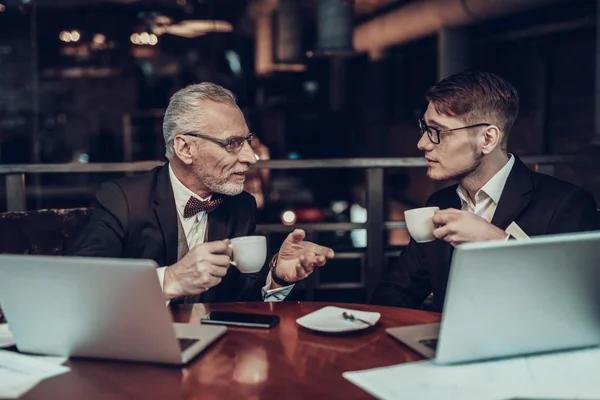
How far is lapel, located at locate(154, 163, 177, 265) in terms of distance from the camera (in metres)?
2.31

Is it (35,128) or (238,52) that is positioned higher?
(238,52)

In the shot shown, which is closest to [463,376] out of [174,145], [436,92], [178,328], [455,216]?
[455,216]

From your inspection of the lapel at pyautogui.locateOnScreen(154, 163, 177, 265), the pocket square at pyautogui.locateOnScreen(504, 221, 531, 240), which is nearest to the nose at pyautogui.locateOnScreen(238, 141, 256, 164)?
the lapel at pyautogui.locateOnScreen(154, 163, 177, 265)

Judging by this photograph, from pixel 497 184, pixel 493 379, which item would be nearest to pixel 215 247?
pixel 493 379

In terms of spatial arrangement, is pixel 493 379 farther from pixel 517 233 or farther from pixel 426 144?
pixel 426 144

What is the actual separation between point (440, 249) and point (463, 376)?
0.98 metres

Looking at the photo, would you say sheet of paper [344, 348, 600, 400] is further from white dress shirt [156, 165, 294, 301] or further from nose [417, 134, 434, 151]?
white dress shirt [156, 165, 294, 301]

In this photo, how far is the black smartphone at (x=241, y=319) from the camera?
175 centimetres

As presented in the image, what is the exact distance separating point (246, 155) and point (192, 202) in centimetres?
24

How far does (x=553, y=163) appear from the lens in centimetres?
362

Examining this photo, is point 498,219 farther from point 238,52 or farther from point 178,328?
point 238,52

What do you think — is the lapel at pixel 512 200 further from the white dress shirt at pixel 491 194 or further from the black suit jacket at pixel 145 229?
the black suit jacket at pixel 145 229

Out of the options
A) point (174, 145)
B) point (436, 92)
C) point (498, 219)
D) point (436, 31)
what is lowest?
point (498, 219)

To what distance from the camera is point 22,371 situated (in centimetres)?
144
